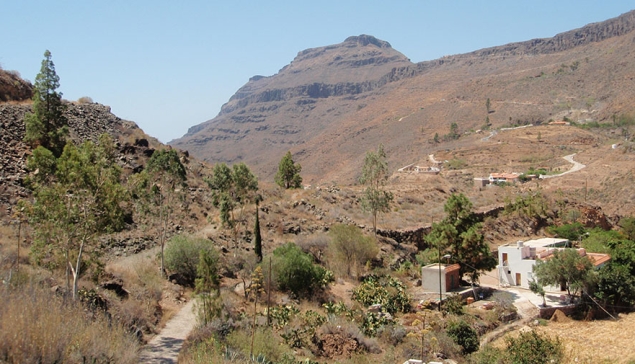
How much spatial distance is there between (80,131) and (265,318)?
2420cm

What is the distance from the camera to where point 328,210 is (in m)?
31.0

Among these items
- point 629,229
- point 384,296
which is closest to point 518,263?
point 384,296

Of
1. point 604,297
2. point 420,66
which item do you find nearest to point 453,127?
point 604,297

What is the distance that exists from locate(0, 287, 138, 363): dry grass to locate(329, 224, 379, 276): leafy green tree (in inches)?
653

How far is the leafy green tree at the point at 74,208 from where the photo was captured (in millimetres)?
10953

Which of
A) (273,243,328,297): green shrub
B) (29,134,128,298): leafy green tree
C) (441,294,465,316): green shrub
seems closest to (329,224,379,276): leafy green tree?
(273,243,328,297): green shrub

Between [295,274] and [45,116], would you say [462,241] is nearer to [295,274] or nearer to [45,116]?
[295,274]

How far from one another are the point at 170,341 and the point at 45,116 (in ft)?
64.8

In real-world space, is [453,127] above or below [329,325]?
above

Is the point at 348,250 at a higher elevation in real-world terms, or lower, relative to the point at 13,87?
lower

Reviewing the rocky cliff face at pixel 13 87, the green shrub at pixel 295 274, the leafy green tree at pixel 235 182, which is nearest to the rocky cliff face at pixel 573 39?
the leafy green tree at pixel 235 182

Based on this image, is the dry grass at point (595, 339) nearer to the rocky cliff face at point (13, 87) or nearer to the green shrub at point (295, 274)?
the green shrub at point (295, 274)

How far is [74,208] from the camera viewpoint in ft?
36.7

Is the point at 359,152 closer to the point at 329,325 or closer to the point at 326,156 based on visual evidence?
the point at 326,156
